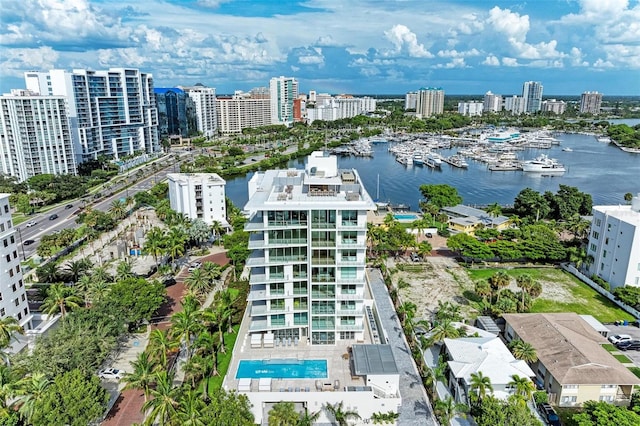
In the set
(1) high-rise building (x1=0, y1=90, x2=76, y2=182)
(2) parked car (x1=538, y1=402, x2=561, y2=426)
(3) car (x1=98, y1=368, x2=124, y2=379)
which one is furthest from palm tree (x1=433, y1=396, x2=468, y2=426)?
(1) high-rise building (x1=0, y1=90, x2=76, y2=182)

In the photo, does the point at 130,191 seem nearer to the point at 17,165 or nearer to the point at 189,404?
the point at 17,165

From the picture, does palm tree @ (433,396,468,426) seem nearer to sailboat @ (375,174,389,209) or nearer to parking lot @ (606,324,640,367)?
parking lot @ (606,324,640,367)

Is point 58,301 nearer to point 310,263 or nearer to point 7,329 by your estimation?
point 7,329

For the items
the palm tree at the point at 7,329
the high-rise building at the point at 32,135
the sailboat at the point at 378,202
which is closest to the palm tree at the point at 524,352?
the palm tree at the point at 7,329

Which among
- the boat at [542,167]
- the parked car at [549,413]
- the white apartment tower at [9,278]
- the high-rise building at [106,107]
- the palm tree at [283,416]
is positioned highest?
the high-rise building at [106,107]

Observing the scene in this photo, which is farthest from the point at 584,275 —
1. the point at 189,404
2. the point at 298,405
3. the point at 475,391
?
the point at 189,404

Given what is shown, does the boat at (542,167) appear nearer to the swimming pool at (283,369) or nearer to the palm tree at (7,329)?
the swimming pool at (283,369)
